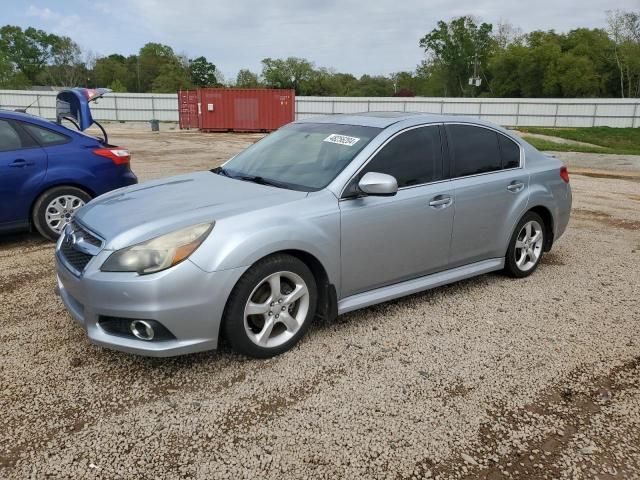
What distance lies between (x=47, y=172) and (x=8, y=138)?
0.53m

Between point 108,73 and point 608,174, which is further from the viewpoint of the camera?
point 108,73

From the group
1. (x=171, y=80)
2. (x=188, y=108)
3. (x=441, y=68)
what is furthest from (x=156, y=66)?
(x=188, y=108)

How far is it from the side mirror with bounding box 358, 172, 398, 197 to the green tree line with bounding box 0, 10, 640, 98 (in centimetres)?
5753

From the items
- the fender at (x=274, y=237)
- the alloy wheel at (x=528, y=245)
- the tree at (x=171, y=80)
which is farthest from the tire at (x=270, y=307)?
the tree at (x=171, y=80)

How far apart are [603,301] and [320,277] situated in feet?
8.66

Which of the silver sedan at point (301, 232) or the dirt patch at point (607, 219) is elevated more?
the silver sedan at point (301, 232)

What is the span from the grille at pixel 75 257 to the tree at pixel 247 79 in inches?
3610

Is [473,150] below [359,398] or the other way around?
the other way around

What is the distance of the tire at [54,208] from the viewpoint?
5.94m

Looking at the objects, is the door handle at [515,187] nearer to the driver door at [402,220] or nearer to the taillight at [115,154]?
the driver door at [402,220]

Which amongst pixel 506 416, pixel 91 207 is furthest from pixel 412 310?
pixel 91 207

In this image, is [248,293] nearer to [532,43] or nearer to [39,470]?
[39,470]

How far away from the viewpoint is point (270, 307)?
3418mm

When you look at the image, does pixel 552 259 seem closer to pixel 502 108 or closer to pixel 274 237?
pixel 274 237
